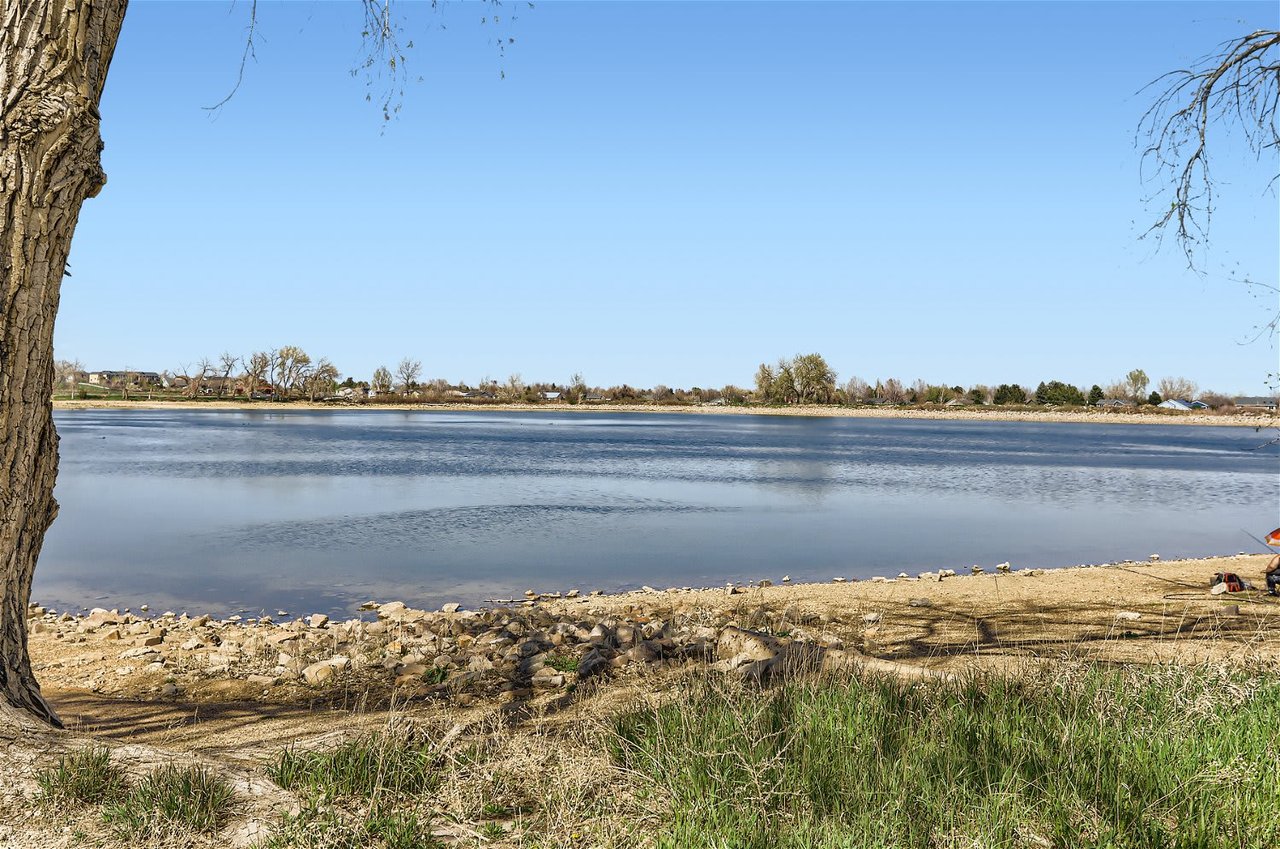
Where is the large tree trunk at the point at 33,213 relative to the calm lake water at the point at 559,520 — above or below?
above

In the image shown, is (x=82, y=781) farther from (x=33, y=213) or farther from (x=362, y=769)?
(x=33, y=213)

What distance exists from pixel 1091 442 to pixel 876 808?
8035 cm

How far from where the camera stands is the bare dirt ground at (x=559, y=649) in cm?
500

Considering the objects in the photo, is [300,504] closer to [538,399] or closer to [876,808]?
[876,808]

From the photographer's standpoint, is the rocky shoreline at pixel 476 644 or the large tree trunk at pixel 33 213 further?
the rocky shoreline at pixel 476 644

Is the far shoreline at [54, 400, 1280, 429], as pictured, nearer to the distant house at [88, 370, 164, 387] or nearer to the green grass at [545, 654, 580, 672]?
the distant house at [88, 370, 164, 387]

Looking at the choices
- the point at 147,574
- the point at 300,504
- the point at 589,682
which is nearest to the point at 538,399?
the point at 300,504

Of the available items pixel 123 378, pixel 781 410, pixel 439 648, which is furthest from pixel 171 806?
pixel 123 378

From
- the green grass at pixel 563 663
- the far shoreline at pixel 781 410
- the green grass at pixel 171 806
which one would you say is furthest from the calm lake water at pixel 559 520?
the far shoreline at pixel 781 410

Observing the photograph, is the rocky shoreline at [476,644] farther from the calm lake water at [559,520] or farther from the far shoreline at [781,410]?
the far shoreline at [781,410]

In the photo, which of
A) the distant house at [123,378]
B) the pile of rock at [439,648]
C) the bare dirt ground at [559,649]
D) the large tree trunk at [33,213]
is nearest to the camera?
the large tree trunk at [33,213]

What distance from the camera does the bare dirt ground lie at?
5.00 metres

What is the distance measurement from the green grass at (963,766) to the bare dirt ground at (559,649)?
65 cm

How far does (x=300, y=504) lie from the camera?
2583 cm
